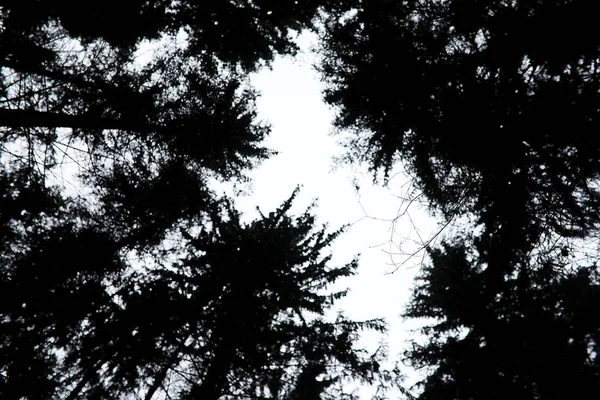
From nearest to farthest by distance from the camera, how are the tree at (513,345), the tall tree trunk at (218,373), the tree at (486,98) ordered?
the tree at (486,98) < the tall tree trunk at (218,373) < the tree at (513,345)

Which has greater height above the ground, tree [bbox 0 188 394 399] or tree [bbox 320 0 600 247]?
tree [bbox 320 0 600 247]

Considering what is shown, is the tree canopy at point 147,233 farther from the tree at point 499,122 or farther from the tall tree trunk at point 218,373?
the tree at point 499,122

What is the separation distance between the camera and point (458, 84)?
4637mm

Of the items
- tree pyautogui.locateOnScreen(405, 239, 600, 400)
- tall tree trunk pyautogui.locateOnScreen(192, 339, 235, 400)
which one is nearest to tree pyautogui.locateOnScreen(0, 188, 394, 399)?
tall tree trunk pyautogui.locateOnScreen(192, 339, 235, 400)

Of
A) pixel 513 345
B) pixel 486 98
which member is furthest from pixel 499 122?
pixel 513 345

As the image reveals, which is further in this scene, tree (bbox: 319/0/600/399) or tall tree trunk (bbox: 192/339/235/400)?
tall tree trunk (bbox: 192/339/235/400)

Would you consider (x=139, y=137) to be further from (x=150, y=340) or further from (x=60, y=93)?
(x=150, y=340)

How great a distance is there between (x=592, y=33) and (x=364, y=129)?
12.3ft

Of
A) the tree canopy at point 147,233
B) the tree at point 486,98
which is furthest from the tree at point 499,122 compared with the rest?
the tree canopy at point 147,233

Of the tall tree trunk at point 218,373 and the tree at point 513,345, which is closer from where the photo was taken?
the tall tree trunk at point 218,373

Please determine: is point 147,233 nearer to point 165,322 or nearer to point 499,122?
point 165,322

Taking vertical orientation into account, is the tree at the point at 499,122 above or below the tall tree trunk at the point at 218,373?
above

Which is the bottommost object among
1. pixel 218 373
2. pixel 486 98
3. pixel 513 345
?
pixel 218 373

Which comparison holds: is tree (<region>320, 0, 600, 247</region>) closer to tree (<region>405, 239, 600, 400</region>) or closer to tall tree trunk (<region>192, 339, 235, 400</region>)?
tree (<region>405, 239, 600, 400</region>)
